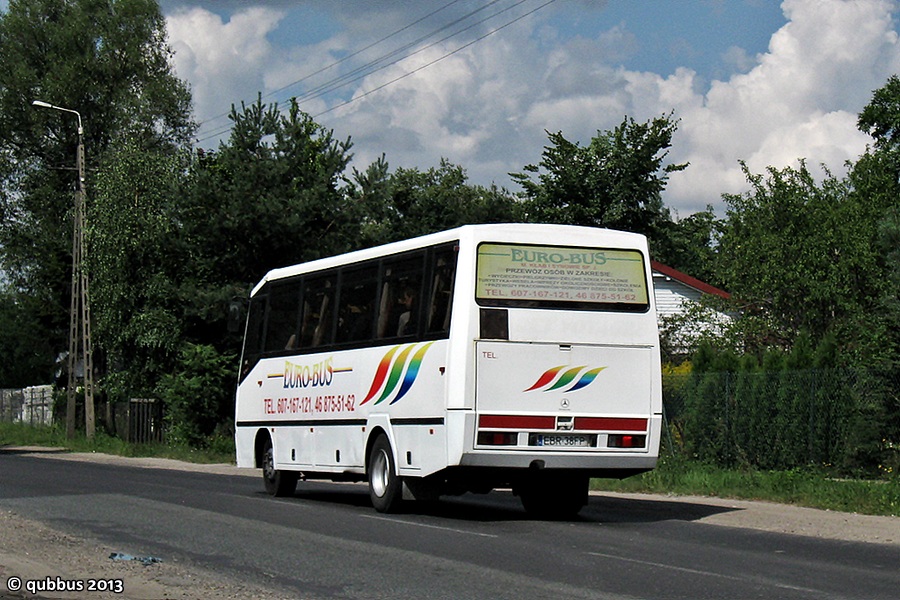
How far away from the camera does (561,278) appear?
1708 cm

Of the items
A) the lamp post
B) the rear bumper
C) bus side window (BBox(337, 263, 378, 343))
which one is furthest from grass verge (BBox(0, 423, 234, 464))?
the rear bumper

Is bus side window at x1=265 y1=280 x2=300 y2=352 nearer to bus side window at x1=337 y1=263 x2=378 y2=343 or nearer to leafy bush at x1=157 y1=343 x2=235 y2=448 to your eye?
bus side window at x1=337 y1=263 x2=378 y2=343

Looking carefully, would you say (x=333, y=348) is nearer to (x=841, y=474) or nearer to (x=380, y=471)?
(x=380, y=471)

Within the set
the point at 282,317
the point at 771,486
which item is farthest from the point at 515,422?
the point at 282,317

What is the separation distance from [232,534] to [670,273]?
45.7 meters

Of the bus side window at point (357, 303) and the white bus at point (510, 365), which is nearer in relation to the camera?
the white bus at point (510, 365)

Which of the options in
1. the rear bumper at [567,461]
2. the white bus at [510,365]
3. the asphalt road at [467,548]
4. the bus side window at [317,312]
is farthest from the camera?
the bus side window at [317,312]

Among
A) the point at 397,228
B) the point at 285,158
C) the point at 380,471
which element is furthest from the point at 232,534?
the point at 397,228

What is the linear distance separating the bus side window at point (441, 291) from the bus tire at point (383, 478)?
2000 mm

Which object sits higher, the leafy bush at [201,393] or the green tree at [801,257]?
the green tree at [801,257]

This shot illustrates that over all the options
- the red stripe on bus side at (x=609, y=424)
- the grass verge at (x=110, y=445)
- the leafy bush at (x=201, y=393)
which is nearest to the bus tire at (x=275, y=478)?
the red stripe on bus side at (x=609, y=424)

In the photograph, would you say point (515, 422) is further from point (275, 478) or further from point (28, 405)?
point (28, 405)

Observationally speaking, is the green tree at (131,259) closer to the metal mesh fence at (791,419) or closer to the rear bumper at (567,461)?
the metal mesh fence at (791,419)

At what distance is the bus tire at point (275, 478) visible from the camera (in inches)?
863
